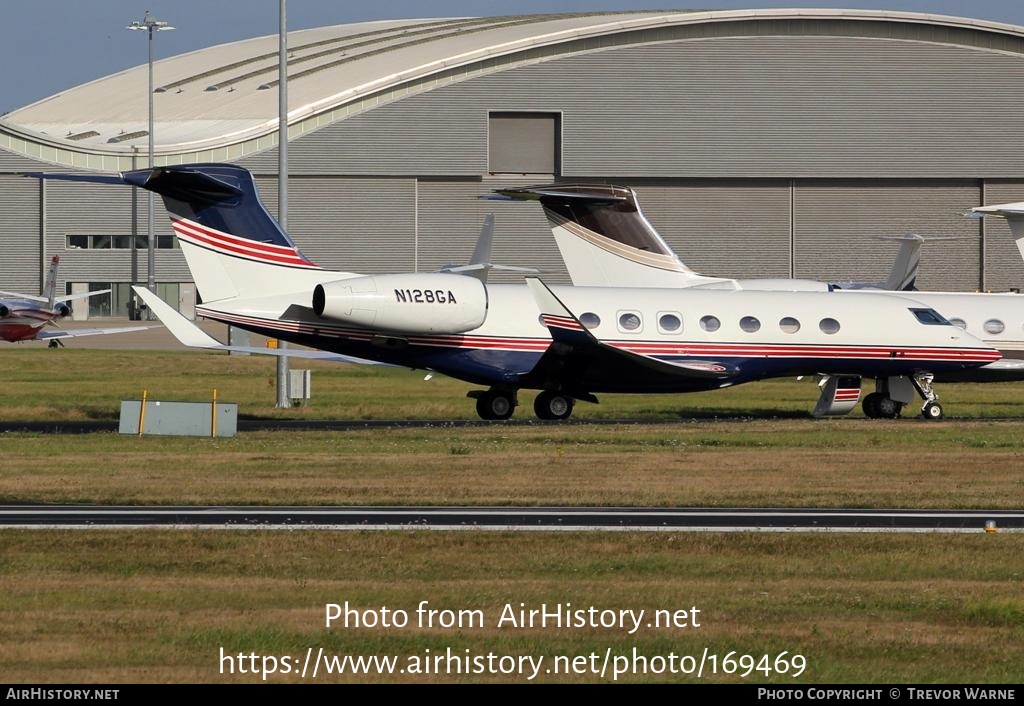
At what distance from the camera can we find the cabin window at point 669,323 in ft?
110

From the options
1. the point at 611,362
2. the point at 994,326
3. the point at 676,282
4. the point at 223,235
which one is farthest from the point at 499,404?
the point at 994,326

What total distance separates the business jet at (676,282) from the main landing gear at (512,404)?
5.68 meters

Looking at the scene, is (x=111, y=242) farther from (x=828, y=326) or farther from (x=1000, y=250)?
(x=828, y=326)

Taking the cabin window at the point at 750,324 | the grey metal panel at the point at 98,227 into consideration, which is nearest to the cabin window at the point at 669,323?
the cabin window at the point at 750,324

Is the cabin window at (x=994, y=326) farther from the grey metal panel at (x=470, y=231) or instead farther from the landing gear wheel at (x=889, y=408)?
the grey metal panel at (x=470, y=231)

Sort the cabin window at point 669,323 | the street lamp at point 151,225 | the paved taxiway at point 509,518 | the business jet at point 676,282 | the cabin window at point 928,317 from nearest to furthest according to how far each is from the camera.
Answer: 1. the paved taxiway at point 509,518
2. the cabin window at point 669,323
3. the cabin window at point 928,317
4. the business jet at point 676,282
5. the street lamp at point 151,225

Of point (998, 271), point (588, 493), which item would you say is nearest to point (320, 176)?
point (998, 271)

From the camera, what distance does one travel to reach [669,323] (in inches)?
1318

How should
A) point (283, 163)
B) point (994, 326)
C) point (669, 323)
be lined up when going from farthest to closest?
point (283, 163), point (994, 326), point (669, 323)

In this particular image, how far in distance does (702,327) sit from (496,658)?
76.5 ft

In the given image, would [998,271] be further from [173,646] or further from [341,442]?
[173,646]

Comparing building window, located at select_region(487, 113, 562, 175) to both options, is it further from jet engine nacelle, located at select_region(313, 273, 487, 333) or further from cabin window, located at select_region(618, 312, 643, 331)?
jet engine nacelle, located at select_region(313, 273, 487, 333)

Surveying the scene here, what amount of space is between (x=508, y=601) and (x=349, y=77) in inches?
3128
